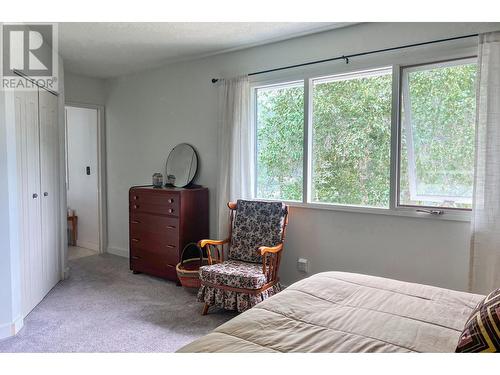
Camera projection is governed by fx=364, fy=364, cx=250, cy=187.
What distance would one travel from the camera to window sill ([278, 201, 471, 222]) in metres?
2.66

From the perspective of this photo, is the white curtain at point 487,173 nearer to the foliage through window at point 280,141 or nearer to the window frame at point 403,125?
the window frame at point 403,125

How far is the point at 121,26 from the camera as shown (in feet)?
10.3

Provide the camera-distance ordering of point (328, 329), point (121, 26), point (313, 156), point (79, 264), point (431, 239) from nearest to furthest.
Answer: point (328, 329)
point (431, 239)
point (121, 26)
point (313, 156)
point (79, 264)

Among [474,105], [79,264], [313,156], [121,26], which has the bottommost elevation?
[79,264]

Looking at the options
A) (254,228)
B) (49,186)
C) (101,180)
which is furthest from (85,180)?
(254,228)

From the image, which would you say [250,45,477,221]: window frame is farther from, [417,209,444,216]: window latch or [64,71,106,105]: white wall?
[64,71,106,105]: white wall

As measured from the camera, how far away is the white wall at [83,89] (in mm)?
4695

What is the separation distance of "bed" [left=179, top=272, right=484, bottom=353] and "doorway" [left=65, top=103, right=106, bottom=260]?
4126mm

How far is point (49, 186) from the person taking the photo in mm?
3633

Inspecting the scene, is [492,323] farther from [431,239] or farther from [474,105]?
[474,105]

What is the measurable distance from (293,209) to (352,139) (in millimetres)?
850

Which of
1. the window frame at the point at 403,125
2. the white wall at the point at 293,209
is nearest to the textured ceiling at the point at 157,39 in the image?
the white wall at the point at 293,209

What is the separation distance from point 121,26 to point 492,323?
3279mm

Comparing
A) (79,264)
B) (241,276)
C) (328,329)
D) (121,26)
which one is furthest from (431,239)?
(79,264)
